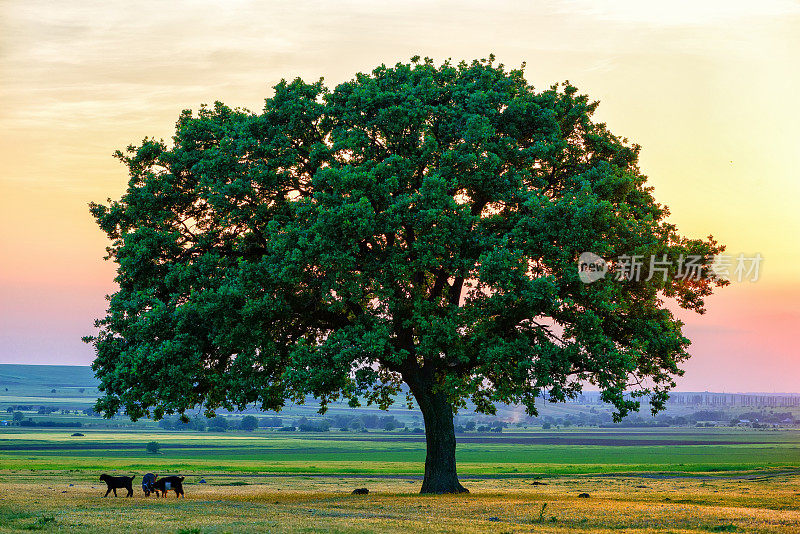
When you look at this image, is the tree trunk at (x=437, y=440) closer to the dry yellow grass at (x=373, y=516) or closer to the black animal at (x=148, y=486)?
the dry yellow grass at (x=373, y=516)

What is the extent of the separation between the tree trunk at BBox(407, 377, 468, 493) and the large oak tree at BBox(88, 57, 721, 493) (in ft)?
0.40

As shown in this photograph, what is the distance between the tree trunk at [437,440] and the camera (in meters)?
44.0

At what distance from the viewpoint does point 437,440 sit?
44.1 m

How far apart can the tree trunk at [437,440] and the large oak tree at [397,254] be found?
0.40ft

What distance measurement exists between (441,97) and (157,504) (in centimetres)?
2498

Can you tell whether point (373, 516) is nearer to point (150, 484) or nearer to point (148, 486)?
point (148, 486)

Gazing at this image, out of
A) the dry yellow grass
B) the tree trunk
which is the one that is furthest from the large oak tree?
the dry yellow grass

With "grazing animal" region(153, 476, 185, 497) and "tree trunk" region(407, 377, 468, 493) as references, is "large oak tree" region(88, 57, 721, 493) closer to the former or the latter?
"tree trunk" region(407, 377, 468, 493)

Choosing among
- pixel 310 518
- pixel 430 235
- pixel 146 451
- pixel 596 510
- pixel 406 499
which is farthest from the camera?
pixel 146 451

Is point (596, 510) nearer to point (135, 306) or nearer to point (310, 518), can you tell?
point (310, 518)

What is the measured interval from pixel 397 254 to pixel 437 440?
1156 centimetres

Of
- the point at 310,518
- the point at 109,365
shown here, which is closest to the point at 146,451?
the point at 109,365

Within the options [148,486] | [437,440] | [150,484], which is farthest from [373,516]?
[150,484]

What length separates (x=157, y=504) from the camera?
39125mm
